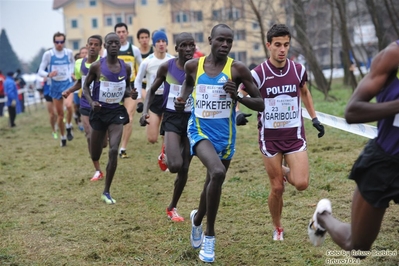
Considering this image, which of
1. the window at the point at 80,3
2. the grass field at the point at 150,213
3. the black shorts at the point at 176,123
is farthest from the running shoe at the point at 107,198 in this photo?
the window at the point at 80,3

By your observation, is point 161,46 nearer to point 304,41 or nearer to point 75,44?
point 304,41

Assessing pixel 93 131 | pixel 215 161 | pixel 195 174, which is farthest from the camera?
pixel 195 174

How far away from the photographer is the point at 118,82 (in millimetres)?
9664

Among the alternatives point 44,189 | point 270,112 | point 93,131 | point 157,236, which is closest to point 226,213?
point 157,236

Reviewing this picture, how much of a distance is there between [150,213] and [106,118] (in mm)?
1744

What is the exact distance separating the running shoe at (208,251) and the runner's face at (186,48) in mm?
2596

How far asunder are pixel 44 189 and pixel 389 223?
556 centimetres

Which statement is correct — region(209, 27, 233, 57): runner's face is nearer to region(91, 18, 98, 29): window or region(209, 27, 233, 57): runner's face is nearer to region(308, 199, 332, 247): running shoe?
region(308, 199, 332, 247): running shoe

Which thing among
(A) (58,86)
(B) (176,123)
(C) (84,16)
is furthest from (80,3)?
(B) (176,123)

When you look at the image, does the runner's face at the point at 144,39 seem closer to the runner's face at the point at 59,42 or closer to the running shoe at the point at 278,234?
the runner's face at the point at 59,42

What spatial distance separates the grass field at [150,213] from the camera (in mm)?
6395

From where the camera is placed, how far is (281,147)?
678 centimetres

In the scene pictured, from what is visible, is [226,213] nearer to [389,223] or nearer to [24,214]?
[389,223]

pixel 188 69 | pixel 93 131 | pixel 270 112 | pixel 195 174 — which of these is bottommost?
pixel 195 174
